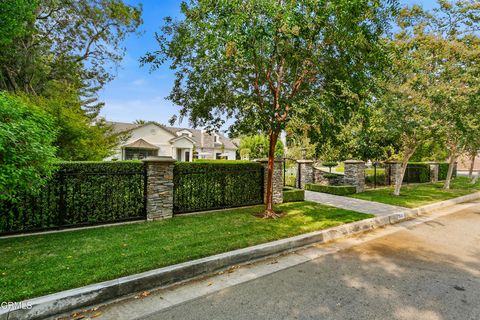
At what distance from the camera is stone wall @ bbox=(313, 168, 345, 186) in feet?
44.2

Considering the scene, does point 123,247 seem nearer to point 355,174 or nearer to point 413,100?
point 355,174

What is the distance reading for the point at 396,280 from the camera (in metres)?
3.54

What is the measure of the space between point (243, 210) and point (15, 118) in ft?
19.0

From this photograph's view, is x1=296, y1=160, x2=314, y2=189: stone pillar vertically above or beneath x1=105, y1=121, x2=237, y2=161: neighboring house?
beneath

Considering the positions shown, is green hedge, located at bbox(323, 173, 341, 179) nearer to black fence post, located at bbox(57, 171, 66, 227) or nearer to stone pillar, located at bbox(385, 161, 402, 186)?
stone pillar, located at bbox(385, 161, 402, 186)

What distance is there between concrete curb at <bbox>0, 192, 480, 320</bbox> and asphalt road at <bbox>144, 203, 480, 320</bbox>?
60cm

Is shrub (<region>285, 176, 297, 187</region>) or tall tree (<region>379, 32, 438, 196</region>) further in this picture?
shrub (<region>285, 176, 297, 187</region>)

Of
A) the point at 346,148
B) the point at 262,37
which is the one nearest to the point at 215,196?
the point at 262,37

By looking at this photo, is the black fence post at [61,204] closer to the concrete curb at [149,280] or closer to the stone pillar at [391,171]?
the concrete curb at [149,280]

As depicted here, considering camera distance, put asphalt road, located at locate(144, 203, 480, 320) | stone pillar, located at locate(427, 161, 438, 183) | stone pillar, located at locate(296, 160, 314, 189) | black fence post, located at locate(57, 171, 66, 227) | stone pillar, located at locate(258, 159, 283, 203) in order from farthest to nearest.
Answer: stone pillar, located at locate(427, 161, 438, 183) → stone pillar, located at locate(296, 160, 314, 189) → stone pillar, located at locate(258, 159, 283, 203) → black fence post, located at locate(57, 171, 66, 227) → asphalt road, located at locate(144, 203, 480, 320)

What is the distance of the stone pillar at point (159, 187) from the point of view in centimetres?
619

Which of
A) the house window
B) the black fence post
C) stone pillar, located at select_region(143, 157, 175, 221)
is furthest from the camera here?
the house window

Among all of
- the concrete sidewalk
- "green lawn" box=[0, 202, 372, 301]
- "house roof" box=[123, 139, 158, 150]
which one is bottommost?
the concrete sidewalk

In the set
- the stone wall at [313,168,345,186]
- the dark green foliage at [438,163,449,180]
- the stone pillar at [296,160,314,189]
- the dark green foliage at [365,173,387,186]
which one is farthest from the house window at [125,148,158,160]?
the dark green foliage at [438,163,449,180]
